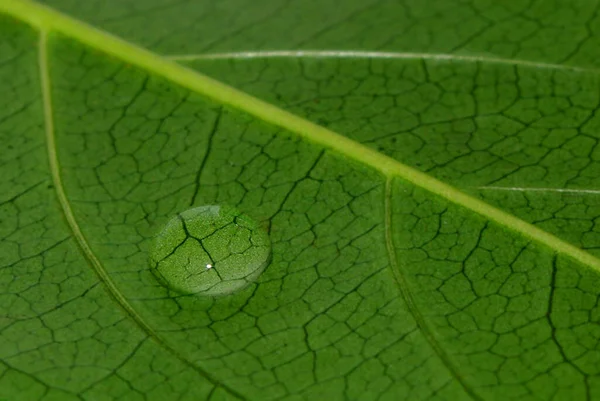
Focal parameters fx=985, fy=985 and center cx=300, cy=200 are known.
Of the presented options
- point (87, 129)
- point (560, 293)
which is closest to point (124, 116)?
point (87, 129)

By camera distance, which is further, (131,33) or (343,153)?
(131,33)

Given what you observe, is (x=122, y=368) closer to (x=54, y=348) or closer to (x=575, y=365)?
(x=54, y=348)

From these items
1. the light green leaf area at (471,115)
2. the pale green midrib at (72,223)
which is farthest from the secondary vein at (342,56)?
the pale green midrib at (72,223)

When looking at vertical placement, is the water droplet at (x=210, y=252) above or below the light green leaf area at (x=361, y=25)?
below

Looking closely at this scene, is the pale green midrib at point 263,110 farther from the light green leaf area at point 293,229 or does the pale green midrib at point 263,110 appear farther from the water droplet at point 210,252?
the water droplet at point 210,252

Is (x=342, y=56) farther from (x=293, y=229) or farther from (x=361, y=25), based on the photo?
(x=293, y=229)

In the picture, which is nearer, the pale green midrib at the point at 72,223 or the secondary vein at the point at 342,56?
the pale green midrib at the point at 72,223
